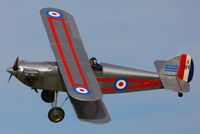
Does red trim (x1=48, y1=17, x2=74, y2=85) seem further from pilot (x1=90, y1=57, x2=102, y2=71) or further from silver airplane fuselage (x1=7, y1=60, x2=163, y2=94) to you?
pilot (x1=90, y1=57, x2=102, y2=71)

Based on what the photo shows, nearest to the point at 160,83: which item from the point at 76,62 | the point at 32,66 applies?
the point at 76,62

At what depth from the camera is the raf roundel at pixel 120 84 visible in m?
18.9

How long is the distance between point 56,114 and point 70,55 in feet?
6.90

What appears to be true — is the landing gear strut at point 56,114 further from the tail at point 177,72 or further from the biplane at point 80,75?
the tail at point 177,72

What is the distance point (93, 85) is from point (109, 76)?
2.15 m

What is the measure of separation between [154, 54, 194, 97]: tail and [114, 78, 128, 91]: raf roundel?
4.90 feet

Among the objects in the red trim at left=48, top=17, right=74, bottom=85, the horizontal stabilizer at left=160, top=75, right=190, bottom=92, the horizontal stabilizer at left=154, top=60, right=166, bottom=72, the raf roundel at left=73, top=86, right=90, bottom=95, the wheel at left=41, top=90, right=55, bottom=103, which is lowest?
the wheel at left=41, top=90, right=55, bottom=103

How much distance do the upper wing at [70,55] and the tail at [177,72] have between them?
3.26 metres

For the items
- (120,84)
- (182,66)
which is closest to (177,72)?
(182,66)

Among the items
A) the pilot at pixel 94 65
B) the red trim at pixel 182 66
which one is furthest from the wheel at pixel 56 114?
the red trim at pixel 182 66

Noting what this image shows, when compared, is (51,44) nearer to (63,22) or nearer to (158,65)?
(63,22)

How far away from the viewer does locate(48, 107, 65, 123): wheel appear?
693 inches

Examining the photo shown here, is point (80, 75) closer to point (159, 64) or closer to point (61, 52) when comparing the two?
point (61, 52)

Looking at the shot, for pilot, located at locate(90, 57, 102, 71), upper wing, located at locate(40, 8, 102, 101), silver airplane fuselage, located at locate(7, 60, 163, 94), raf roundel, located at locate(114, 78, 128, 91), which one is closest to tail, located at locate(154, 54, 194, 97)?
raf roundel, located at locate(114, 78, 128, 91)
